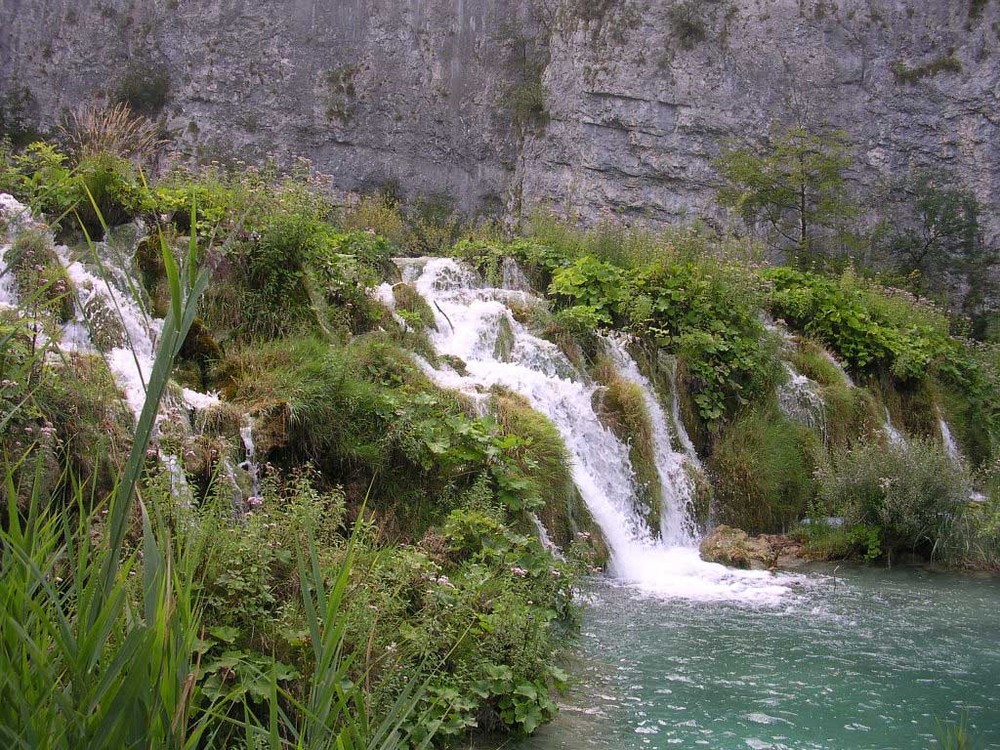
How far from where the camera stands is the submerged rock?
295 inches

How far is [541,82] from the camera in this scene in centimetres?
2123

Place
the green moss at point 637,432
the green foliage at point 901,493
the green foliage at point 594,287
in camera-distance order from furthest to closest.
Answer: the green foliage at point 594,287, the green moss at point 637,432, the green foliage at point 901,493

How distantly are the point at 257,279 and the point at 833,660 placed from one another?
544 cm

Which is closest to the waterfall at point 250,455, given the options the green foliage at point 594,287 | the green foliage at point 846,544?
the green foliage at point 846,544

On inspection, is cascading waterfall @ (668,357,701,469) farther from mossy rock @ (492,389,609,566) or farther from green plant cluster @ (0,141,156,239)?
green plant cluster @ (0,141,156,239)

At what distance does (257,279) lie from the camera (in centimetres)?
760

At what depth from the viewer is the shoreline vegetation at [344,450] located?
1.33m

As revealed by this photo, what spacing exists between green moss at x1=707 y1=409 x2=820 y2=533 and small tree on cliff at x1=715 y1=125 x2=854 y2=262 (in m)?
7.36

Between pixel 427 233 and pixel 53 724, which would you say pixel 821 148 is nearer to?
pixel 427 233

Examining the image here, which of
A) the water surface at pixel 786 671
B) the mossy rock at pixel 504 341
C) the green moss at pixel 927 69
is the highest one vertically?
the green moss at pixel 927 69

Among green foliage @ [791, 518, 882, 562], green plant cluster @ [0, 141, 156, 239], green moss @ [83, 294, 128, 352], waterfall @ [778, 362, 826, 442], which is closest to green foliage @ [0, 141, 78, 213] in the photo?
green plant cluster @ [0, 141, 156, 239]

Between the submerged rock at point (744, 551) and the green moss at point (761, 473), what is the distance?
72 cm

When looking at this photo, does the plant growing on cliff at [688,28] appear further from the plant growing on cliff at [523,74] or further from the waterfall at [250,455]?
the waterfall at [250,455]

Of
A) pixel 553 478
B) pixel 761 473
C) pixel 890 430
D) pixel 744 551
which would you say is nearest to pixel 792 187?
pixel 890 430
